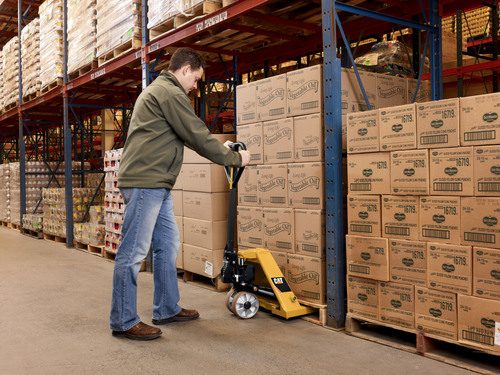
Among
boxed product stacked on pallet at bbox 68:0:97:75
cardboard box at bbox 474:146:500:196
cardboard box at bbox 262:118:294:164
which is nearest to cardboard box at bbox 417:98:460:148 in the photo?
cardboard box at bbox 474:146:500:196

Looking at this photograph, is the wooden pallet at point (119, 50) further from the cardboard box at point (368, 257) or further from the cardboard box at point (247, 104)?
the cardboard box at point (368, 257)

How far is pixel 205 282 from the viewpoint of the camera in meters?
5.55

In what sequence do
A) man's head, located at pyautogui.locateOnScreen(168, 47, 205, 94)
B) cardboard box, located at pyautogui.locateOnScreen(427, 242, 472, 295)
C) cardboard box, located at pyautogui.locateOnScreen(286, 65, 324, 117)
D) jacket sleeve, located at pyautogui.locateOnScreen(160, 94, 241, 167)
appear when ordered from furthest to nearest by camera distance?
cardboard box, located at pyautogui.locateOnScreen(286, 65, 324, 117)
man's head, located at pyautogui.locateOnScreen(168, 47, 205, 94)
jacket sleeve, located at pyautogui.locateOnScreen(160, 94, 241, 167)
cardboard box, located at pyautogui.locateOnScreen(427, 242, 472, 295)

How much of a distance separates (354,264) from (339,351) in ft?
2.17

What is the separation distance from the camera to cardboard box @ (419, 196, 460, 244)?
9.95 ft

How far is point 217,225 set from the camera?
5.12 m

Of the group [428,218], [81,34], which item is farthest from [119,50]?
[428,218]

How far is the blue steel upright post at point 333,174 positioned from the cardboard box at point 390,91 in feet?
2.29

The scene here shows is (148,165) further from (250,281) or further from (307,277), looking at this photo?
(307,277)

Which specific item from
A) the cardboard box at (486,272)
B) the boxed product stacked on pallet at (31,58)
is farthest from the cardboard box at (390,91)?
the boxed product stacked on pallet at (31,58)

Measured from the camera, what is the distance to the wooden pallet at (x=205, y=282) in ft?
16.8

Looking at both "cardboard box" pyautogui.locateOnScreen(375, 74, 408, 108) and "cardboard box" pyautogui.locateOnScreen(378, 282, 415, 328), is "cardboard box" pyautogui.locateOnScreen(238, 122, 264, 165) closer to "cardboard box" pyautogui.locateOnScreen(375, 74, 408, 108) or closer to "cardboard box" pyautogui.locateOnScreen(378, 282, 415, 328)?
"cardboard box" pyautogui.locateOnScreen(375, 74, 408, 108)

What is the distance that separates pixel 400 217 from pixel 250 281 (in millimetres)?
1417

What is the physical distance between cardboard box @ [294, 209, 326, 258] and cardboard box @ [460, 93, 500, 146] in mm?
1327
